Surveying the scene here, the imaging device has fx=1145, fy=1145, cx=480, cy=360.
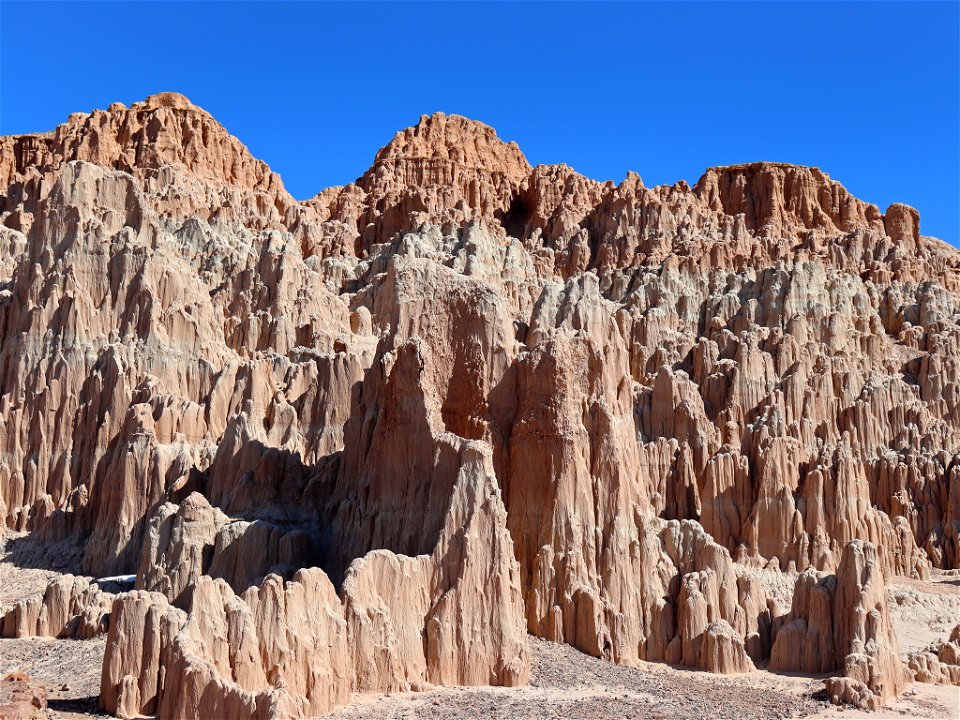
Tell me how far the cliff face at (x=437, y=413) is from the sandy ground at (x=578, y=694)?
38.1 inches

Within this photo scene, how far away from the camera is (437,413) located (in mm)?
35406

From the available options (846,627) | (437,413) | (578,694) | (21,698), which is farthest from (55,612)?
(846,627)

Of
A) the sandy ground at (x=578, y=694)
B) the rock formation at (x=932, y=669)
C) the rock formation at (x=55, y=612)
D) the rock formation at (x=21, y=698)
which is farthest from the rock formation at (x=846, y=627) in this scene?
the rock formation at (x=55, y=612)

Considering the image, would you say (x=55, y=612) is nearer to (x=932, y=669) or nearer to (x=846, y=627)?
(x=846, y=627)

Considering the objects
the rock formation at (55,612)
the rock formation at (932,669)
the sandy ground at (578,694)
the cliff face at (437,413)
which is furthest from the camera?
the rock formation at (55,612)

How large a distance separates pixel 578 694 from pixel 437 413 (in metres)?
10.2

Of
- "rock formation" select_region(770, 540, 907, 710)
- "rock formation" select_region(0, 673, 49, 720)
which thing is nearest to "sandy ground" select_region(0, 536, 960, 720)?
"rock formation" select_region(0, 673, 49, 720)

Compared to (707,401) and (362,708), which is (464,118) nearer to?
(707,401)

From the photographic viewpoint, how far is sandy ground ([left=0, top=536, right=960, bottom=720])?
2655 centimetres

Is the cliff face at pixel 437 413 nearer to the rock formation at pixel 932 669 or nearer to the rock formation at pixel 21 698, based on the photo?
the rock formation at pixel 21 698

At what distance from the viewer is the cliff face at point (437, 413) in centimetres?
2919

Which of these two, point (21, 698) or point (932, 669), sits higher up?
point (932, 669)

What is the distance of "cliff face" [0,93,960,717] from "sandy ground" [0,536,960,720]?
968 millimetres

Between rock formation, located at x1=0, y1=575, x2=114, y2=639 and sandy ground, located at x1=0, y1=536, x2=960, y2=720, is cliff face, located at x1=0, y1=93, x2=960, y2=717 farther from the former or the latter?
rock formation, located at x1=0, y1=575, x2=114, y2=639
